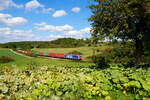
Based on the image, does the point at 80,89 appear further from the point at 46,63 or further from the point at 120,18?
the point at 46,63

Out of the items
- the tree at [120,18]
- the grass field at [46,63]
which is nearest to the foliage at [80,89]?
the tree at [120,18]

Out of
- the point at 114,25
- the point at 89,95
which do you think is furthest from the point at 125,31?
the point at 89,95

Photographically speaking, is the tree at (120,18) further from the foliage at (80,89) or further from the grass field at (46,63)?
the grass field at (46,63)

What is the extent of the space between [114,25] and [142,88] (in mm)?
3914

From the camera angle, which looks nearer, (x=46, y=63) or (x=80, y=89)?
(x=80, y=89)

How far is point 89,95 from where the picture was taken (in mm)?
4133

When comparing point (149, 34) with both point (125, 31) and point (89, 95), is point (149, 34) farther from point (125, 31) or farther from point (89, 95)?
point (89, 95)

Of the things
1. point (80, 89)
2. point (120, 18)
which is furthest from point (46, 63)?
point (80, 89)

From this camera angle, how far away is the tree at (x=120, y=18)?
20.7 feet

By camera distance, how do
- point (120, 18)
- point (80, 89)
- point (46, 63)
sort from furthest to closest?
point (46, 63)
point (120, 18)
point (80, 89)

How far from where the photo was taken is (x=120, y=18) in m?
6.59

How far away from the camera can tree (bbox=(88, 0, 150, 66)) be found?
6310mm

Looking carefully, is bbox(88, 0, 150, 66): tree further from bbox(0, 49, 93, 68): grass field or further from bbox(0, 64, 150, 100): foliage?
bbox(0, 49, 93, 68): grass field

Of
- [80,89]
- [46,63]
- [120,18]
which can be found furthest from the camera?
[46,63]
